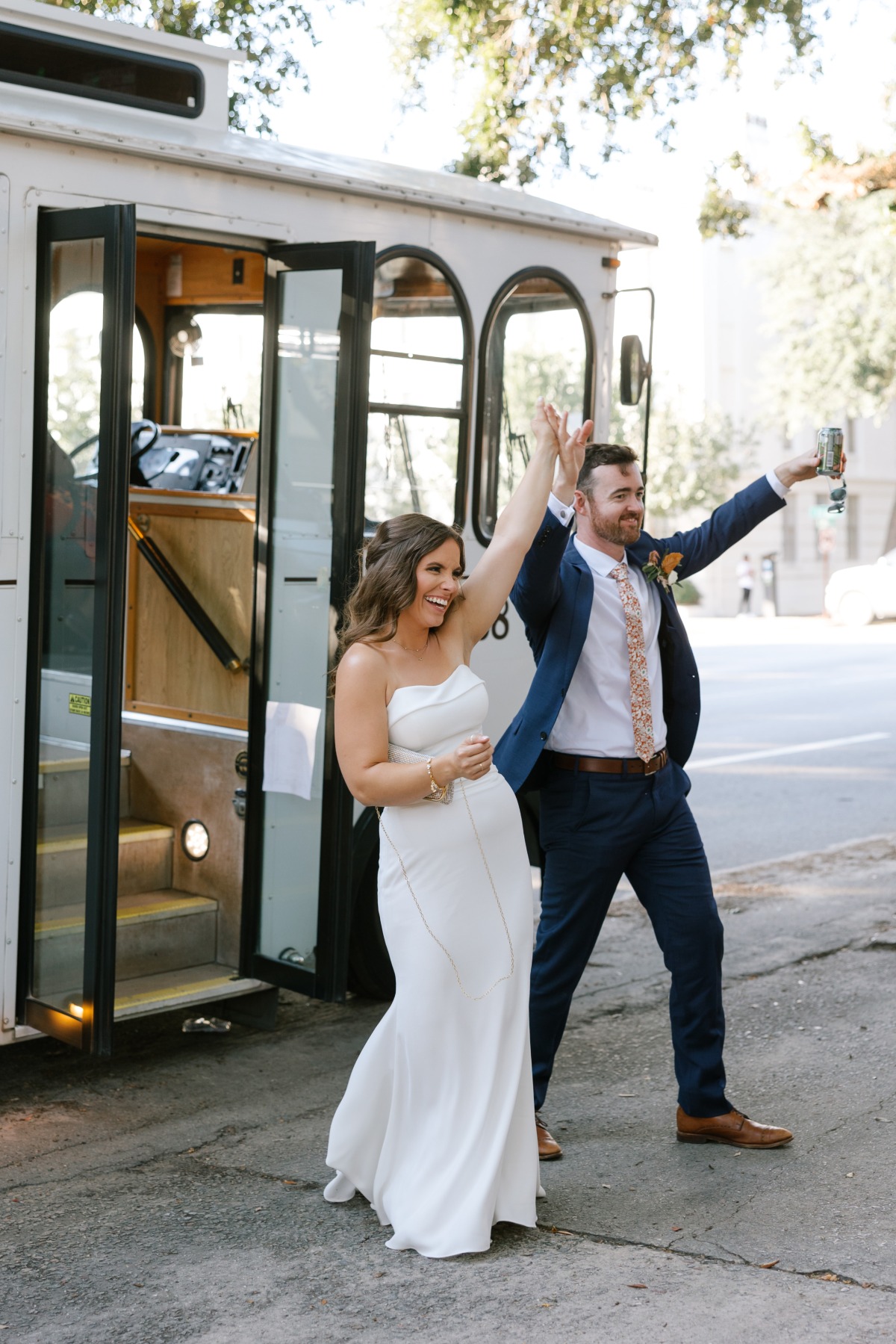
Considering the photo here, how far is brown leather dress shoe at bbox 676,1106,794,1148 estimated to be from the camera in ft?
14.6

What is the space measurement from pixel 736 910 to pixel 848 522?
34906 millimetres

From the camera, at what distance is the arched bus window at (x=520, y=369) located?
6156mm

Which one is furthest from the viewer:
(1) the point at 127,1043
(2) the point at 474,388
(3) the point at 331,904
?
(2) the point at 474,388

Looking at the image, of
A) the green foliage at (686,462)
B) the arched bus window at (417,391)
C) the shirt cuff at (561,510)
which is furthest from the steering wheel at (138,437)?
the green foliage at (686,462)

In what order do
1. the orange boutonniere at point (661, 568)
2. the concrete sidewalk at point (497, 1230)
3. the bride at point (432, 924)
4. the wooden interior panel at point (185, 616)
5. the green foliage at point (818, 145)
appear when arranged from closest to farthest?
the concrete sidewalk at point (497, 1230)
the bride at point (432, 924)
the orange boutonniere at point (661, 568)
the wooden interior panel at point (185, 616)
the green foliage at point (818, 145)

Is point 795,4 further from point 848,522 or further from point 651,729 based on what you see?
point 848,522

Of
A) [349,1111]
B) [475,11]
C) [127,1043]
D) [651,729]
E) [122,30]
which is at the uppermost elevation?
[475,11]

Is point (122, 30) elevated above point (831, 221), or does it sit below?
below

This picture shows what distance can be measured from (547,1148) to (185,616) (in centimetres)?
264

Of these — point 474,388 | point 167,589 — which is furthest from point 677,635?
point 167,589

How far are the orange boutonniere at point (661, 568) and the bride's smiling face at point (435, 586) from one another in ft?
2.75

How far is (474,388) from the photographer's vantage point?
239 inches

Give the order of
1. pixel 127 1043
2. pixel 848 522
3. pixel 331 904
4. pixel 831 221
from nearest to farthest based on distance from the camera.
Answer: pixel 331 904
pixel 127 1043
pixel 831 221
pixel 848 522

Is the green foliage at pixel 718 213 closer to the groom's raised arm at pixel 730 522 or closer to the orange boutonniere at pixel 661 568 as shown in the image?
the groom's raised arm at pixel 730 522
